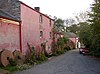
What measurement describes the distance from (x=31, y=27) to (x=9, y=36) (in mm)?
8998

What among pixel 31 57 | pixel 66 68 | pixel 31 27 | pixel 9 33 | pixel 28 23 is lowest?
pixel 66 68

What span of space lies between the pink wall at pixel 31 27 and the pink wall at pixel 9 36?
2.41 meters

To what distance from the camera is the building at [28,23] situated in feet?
100

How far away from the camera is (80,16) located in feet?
218

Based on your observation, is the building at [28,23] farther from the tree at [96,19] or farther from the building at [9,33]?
the tree at [96,19]

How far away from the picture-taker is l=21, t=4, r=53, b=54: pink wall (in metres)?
31.7

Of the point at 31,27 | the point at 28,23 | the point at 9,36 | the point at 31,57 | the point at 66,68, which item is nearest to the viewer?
the point at 66,68

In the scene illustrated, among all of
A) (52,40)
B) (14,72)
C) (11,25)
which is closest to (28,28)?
(11,25)

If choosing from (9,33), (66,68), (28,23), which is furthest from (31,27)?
(66,68)

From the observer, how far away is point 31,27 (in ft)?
117

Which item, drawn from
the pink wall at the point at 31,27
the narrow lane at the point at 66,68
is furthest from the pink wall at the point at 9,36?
the narrow lane at the point at 66,68

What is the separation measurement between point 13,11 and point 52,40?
22.2m

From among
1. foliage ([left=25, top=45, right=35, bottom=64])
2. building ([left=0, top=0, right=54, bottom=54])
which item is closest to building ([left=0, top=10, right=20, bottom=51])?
building ([left=0, top=0, right=54, bottom=54])

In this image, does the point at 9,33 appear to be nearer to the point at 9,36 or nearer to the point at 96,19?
the point at 9,36
